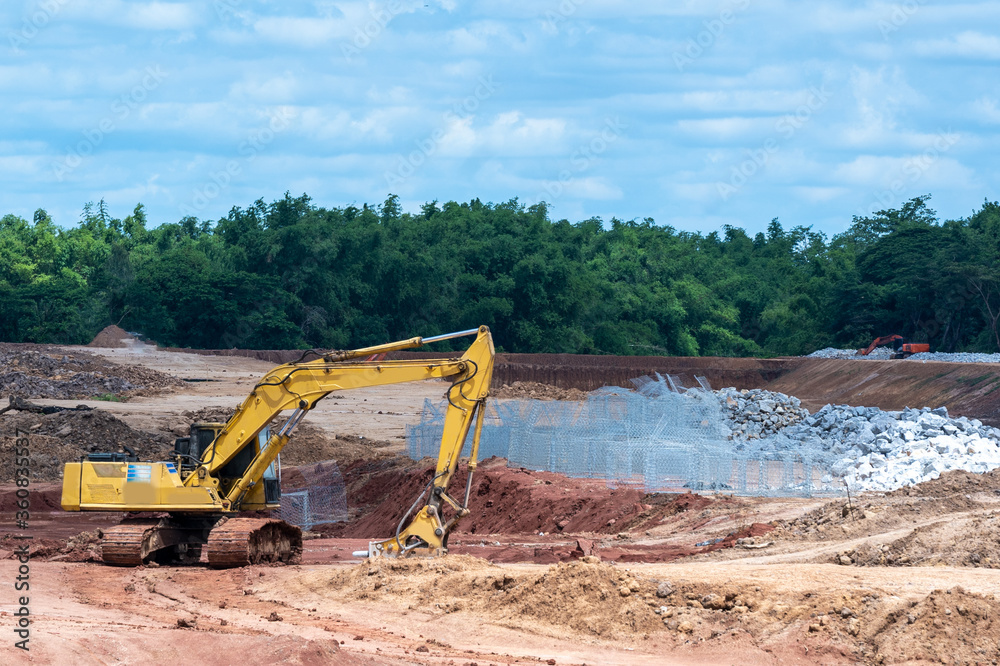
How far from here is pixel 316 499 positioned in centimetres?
2580

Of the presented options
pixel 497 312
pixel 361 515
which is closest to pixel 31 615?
pixel 361 515

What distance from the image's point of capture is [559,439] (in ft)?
79.3

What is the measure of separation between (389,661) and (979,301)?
191 ft

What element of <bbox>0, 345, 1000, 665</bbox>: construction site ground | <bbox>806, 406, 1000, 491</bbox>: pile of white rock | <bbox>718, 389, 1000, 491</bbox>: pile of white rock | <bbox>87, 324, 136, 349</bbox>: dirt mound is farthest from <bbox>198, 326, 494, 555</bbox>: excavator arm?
<bbox>87, 324, 136, 349</bbox>: dirt mound

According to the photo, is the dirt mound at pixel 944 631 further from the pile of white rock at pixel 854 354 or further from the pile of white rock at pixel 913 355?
the pile of white rock at pixel 854 354

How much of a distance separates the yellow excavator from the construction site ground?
0.47 metres

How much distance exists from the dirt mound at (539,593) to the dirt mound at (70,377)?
32.4 meters

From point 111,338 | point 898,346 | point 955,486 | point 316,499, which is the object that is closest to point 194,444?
point 316,499

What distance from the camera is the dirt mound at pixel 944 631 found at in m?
9.86

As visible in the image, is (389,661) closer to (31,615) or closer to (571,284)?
(31,615)

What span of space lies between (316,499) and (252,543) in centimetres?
1030

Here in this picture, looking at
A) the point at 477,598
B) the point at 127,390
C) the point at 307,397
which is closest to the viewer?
the point at 477,598

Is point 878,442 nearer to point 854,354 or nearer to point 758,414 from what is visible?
point 758,414

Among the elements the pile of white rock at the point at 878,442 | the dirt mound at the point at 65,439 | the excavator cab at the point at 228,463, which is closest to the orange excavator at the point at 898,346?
the pile of white rock at the point at 878,442
